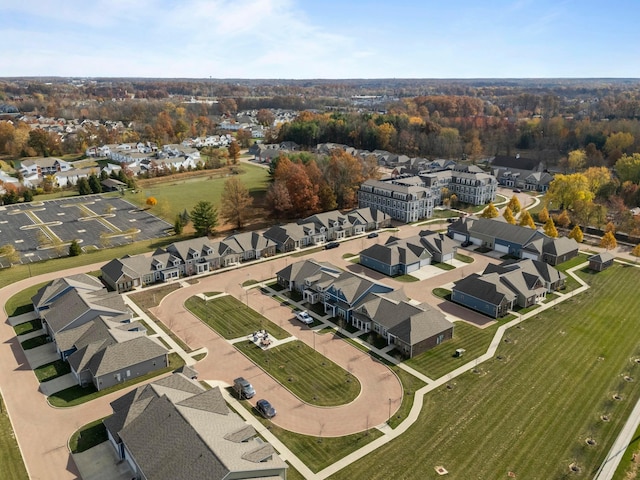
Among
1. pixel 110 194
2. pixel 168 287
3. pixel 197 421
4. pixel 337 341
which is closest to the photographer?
pixel 197 421

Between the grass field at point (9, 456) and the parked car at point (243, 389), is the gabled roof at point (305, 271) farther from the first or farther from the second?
the grass field at point (9, 456)

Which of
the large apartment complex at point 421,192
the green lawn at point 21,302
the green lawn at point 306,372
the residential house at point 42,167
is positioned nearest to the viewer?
the green lawn at point 306,372

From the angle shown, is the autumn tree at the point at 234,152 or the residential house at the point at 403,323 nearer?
the residential house at the point at 403,323

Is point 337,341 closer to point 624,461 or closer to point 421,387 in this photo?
point 421,387

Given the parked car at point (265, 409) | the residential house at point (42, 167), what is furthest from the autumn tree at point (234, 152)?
the parked car at point (265, 409)

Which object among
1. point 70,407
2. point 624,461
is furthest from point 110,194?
point 624,461

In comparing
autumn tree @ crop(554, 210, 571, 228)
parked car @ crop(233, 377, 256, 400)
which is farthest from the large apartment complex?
parked car @ crop(233, 377, 256, 400)

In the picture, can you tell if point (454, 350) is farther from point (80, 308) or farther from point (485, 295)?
point (80, 308)
